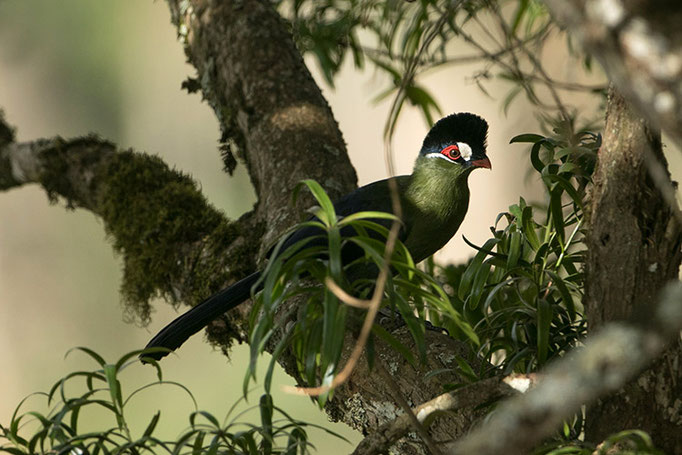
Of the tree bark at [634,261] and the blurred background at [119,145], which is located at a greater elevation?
the blurred background at [119,145]

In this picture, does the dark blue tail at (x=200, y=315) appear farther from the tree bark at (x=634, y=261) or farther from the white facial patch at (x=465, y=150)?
the tree bark at (x=634, y=261)

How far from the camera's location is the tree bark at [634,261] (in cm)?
122

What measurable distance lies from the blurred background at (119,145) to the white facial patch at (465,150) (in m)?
3.66

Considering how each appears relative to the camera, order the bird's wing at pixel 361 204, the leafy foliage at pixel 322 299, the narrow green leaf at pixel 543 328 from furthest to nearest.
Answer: the bird's wing at pixel 361 204 → the narrow green leaf at pixel 543 328 → the leafy foliage at pixel 322 299

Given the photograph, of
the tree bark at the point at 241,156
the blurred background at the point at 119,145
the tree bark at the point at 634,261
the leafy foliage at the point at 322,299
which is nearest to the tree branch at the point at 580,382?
the leafy foliage at the point at 322,299

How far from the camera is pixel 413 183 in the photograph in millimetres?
2410

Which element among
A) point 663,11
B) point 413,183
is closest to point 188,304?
point 413,183

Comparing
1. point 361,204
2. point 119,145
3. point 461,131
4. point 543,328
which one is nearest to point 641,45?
point 543,328

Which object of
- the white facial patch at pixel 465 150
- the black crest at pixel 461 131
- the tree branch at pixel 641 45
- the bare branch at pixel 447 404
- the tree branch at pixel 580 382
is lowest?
the tree branch at pixel 580 382

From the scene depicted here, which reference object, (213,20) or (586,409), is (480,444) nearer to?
(586,409)

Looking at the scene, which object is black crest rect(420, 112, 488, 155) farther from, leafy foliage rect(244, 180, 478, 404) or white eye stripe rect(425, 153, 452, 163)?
leafy foliage rect(244, 180, 478, 404)

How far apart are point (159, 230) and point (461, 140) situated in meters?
1.03

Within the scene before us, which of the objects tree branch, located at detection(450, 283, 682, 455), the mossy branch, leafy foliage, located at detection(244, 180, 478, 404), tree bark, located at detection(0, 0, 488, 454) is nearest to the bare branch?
leafy foliage, located at detection(244, 180, 478, 404)

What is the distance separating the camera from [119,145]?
22.4 feet
